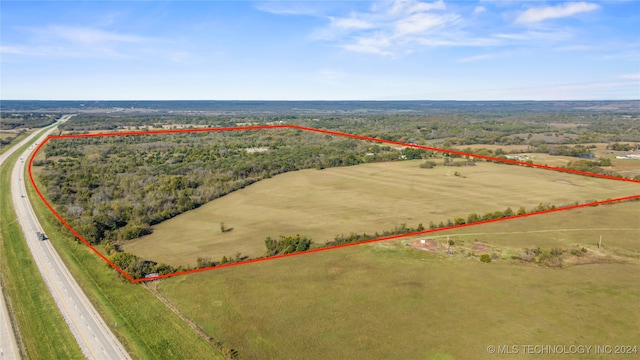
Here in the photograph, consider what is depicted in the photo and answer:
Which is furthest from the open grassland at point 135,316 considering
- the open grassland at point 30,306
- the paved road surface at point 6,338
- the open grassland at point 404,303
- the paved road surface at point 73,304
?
the paved road surface at point 6,338

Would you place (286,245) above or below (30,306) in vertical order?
above

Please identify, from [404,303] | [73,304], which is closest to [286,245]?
[404,303]

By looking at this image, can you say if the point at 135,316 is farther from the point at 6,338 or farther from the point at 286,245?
the point at 286,245

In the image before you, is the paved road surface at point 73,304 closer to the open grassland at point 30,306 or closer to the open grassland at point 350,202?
the open grassland at point 30,306

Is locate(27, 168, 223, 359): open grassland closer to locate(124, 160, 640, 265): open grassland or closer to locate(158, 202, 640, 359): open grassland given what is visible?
locate(158, 202, 640, 359): open grassland

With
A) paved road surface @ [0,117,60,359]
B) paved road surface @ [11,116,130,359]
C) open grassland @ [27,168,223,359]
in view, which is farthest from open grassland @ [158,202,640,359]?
paved road surface @ [0,117,60,359]

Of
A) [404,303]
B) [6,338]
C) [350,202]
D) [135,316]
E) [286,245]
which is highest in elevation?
[350,202]
